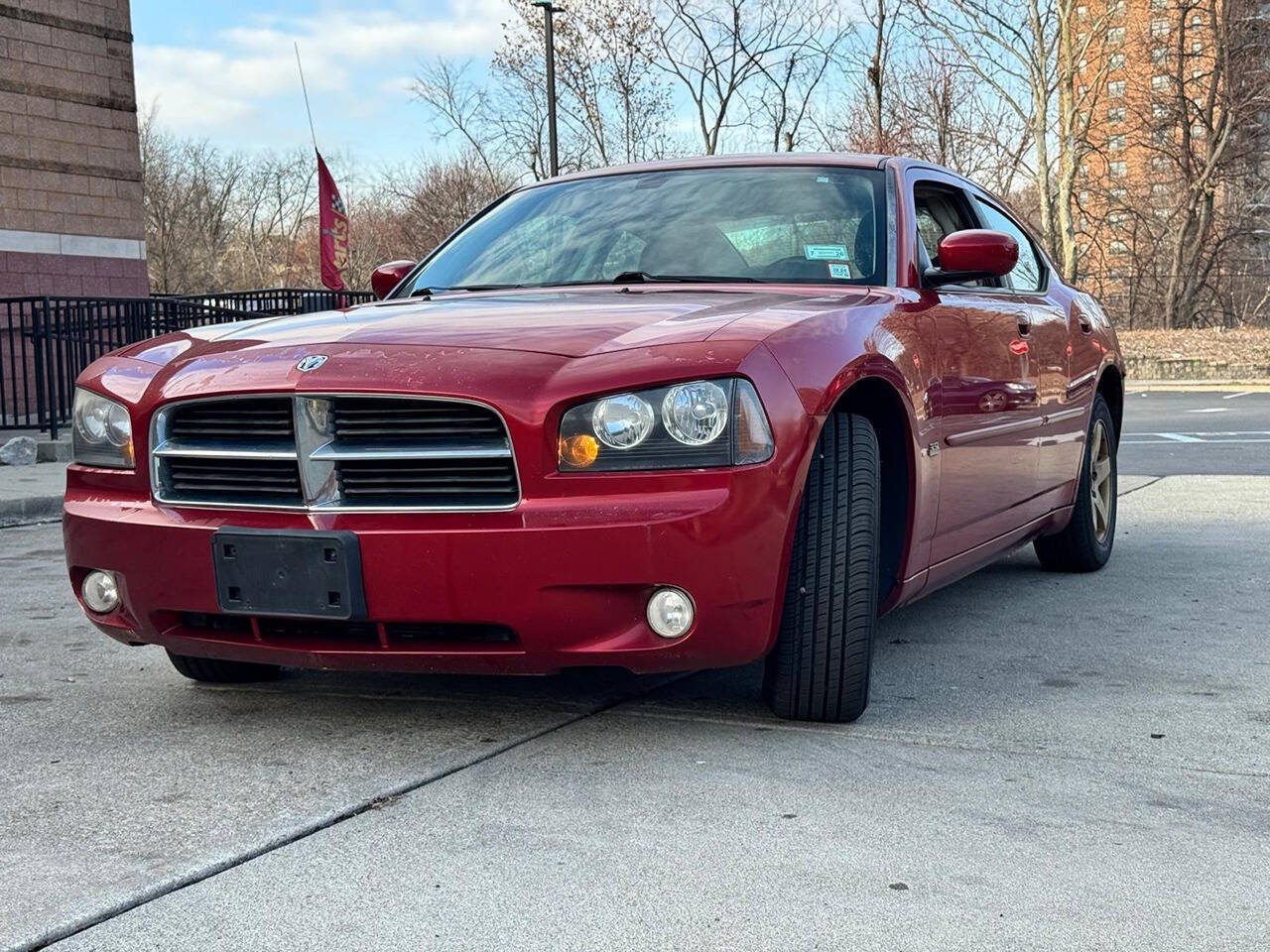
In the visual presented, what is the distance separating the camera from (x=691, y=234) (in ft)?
14.9

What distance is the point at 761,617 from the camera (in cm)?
332

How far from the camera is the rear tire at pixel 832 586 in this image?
3.46 metres

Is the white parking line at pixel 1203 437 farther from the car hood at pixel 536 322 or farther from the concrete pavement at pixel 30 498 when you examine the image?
the car hood at pixel 536 322

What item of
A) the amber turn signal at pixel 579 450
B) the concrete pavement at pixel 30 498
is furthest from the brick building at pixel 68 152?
the amber turn signal at pixel 579 450

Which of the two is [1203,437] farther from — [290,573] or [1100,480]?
[290,573]

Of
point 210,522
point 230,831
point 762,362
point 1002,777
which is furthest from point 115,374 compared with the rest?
point 1002,777

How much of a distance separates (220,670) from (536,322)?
1.37 metres

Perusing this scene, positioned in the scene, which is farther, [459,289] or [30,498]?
[30,498]

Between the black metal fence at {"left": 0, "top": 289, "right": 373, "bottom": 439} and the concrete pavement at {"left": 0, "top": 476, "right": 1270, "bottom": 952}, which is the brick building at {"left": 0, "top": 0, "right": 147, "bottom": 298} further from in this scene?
the concrete pavement at {"left": 0, "top": 476, "right": 1270, "bottom": 952}

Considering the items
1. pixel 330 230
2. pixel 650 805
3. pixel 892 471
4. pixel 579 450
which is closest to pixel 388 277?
pixel 892 471

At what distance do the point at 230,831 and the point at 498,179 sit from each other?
36951mm

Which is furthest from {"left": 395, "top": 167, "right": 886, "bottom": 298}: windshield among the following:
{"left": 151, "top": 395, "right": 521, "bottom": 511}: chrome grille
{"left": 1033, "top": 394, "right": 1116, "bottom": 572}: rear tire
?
{"left": 1033, "top": 394, "right": 1116, "bottom": 572}: rear tire

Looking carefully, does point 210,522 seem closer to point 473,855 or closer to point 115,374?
point 115,374

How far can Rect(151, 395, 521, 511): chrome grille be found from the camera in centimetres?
328
